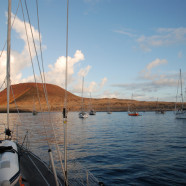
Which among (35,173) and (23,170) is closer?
(35,173)

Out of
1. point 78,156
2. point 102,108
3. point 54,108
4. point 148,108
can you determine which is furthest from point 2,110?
point 78,156

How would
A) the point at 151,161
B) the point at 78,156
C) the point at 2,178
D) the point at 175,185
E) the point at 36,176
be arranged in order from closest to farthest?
the point at 2,178 → the point at 36,176 → the point at 175,185 → the point at 151,161 → the point at 78,156

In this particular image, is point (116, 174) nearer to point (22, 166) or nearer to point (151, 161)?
point (151, 161)

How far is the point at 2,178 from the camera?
16.1 ft

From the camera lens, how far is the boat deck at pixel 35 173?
6.57 meters

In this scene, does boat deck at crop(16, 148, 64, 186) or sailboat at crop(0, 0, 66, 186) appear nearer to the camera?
sailboat at crop(0, 0, 66, 186)

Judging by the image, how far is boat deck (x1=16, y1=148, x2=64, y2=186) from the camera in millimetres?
6566

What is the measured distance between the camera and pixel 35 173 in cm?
751

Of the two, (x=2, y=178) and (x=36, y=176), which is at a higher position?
(x=2, y=178)

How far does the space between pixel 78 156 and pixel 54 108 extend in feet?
576

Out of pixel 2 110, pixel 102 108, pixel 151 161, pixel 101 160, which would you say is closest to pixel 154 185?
pixel 151 161

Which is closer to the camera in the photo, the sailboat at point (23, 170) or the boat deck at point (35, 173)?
the sailboat at point (23, 170)

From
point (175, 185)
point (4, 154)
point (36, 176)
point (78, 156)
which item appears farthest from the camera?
point (78, 156)

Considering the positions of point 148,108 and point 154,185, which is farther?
point 148,108
